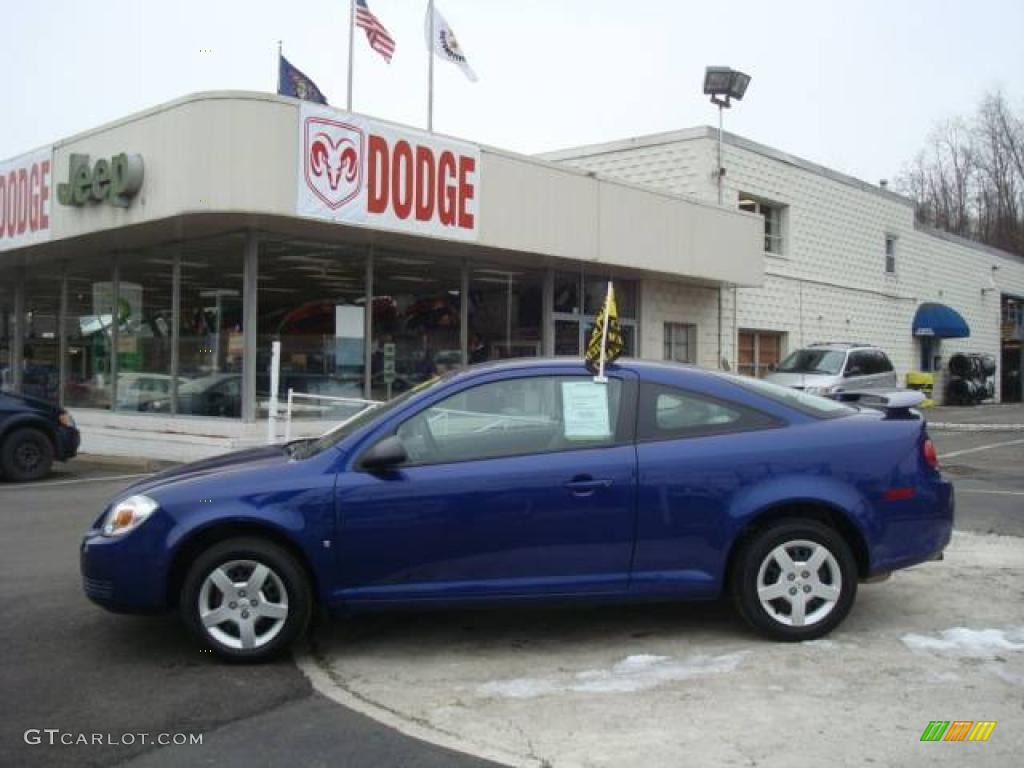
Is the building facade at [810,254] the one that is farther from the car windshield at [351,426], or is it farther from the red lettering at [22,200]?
the car windshield at [351,426]

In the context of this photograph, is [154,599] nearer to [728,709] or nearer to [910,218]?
[728,709]

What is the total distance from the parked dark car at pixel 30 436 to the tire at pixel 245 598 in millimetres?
8895

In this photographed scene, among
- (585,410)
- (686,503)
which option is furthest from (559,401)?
(686,503)

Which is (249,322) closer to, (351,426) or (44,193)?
(44,193)

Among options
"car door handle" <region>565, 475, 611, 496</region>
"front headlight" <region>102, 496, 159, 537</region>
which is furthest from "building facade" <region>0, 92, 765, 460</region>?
"car door handle" <region>565, 475, 611, 496</region>

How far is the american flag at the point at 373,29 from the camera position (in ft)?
61.2

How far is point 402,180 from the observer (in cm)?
1374

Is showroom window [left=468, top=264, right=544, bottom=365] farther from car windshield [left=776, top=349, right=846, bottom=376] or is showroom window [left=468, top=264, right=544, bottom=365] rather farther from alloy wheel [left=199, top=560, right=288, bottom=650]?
alloy wheel [left=199, top=560, right=288, bottom=650]

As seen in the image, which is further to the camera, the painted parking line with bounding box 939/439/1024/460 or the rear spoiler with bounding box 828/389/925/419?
the painted parking line with bounding box 939/439/1024/460

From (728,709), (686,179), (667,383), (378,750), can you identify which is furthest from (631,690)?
(686,179)

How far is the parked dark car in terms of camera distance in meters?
12.4

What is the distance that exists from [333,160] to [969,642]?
10.1 meters

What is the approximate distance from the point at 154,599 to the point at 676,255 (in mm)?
15187

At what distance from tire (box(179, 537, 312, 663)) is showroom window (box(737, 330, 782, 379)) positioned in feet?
62.7
